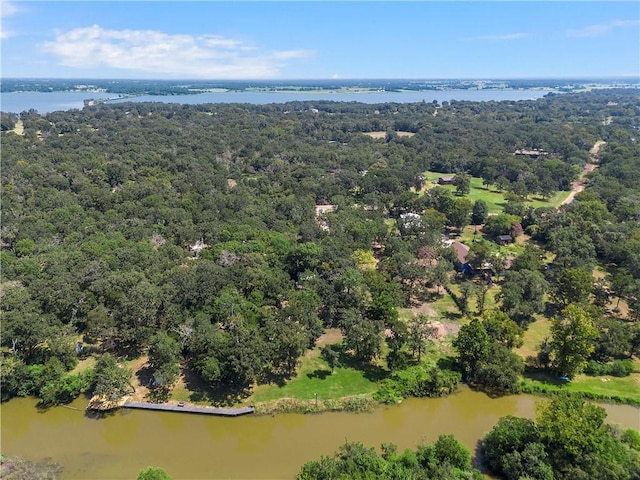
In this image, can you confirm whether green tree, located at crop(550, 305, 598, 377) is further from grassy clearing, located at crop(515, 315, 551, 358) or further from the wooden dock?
the wooden dock

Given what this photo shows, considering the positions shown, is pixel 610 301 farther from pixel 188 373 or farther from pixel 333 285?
pixel 188 373

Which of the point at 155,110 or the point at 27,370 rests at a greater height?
the point at 155,110

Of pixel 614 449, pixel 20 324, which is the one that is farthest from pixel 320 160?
pixel 614 449

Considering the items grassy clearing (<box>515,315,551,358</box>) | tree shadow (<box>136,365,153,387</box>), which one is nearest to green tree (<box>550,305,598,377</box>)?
grassy clearing (<box>515,315,551,358</box>)

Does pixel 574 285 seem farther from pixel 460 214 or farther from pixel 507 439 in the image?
pixel 460 214

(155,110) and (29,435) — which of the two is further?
(155,110)

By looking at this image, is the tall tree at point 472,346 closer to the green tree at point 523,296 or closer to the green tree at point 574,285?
the green tree at point 523,296
